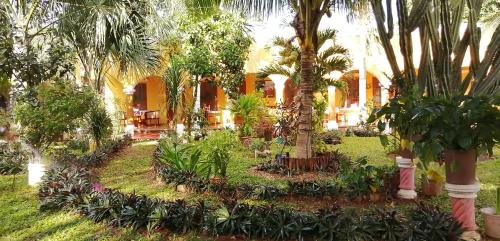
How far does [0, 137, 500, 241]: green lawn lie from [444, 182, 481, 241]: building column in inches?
30.3

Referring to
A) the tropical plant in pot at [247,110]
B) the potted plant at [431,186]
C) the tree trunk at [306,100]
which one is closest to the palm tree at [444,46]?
the potted plant at [431,186]

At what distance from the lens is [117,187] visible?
6410mm

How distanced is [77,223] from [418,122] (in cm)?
358

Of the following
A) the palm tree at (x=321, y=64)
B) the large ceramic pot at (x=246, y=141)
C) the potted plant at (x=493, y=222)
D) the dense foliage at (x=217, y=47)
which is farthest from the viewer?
the dense foliage at (x=217, y=47)

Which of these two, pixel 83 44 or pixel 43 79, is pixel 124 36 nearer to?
pixel 83 44

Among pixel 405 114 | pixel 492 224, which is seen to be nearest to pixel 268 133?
pixel 492 224

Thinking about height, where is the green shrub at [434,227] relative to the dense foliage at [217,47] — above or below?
below

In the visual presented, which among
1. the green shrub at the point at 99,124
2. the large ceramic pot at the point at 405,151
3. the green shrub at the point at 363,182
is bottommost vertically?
the green shrub at the point at 363,182

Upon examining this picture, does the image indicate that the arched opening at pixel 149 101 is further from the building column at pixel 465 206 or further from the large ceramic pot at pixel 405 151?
the building column at pixel 465 206

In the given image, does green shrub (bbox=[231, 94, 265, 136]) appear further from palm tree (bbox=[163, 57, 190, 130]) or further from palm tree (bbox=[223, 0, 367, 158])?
palm tree (bbox=[223, 0, 367, 158])

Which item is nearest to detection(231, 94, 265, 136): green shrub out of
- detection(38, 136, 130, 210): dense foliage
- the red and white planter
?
detection(38, 136, 130, 210): dense foliage

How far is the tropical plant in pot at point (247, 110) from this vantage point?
1148 cm

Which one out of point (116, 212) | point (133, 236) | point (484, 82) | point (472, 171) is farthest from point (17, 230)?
point (484, 82)

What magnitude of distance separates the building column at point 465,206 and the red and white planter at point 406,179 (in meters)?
1.53
